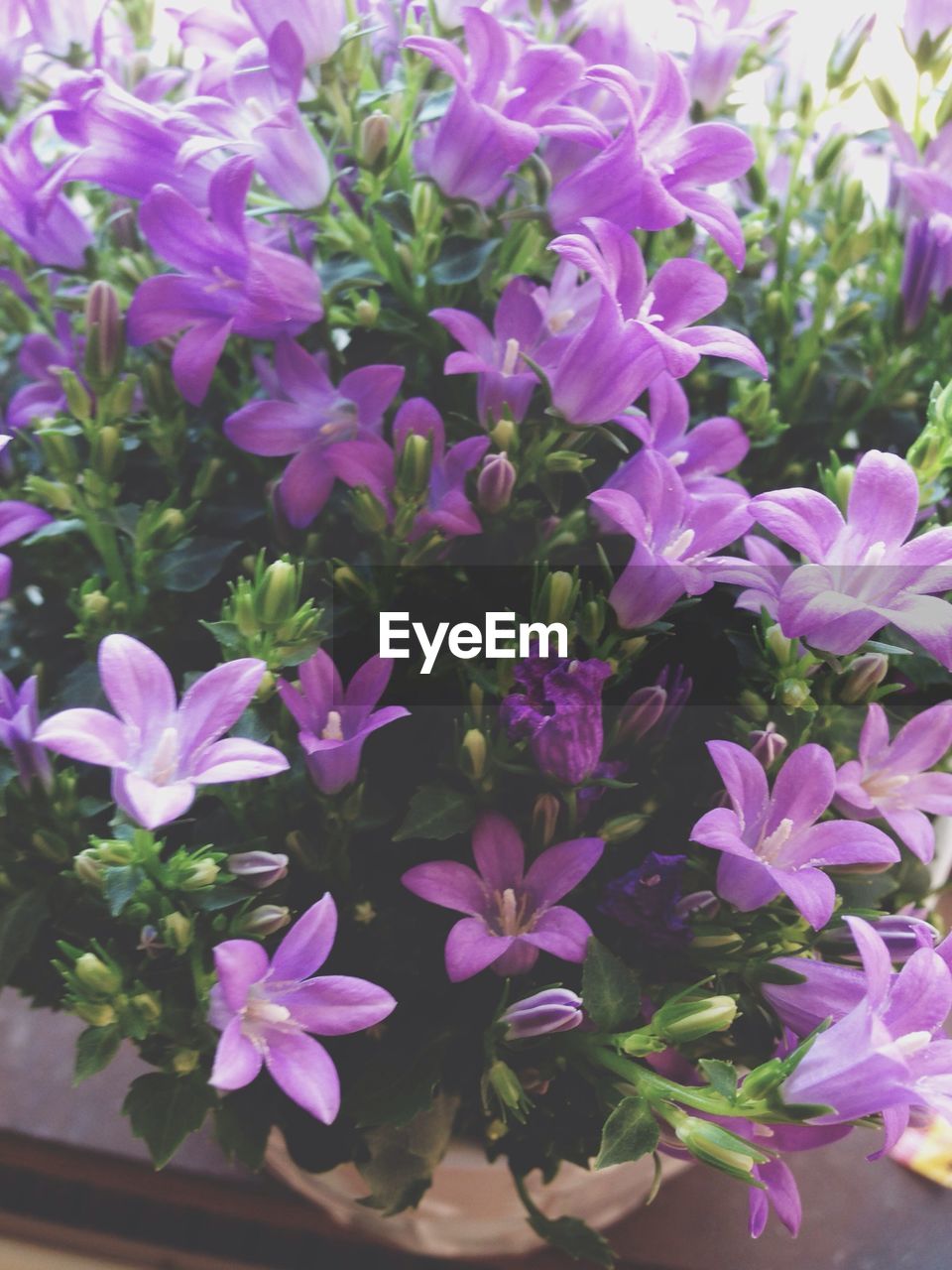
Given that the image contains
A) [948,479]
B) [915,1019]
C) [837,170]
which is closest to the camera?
[915,1019]

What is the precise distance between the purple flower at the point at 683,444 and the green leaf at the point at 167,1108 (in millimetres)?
262

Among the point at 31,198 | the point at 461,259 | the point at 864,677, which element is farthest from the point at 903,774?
the point at 31,198

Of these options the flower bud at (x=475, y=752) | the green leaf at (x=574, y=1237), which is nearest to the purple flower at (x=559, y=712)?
the flower bud at (x=475, y=752)

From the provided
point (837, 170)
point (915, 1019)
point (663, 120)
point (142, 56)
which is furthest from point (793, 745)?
point (142, 56)

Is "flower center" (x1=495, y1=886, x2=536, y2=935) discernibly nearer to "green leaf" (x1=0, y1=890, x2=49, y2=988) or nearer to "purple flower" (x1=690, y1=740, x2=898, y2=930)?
"purple flower" (x1=690, y1=740, x2=898, y2=930)

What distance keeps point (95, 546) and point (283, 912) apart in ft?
0.63

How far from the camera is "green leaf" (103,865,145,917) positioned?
0.37 m

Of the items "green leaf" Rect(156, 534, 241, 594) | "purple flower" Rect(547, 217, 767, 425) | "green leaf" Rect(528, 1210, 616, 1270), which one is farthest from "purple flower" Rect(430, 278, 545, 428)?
"green leaf" Rect(528, 1210, 616, 1270)

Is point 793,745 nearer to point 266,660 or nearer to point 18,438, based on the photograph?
point 266,660

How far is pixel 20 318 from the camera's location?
0.55 meters

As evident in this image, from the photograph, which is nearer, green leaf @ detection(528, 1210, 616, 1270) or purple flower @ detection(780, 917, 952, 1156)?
purple flower @ detection(780, 917, 952, 1156)

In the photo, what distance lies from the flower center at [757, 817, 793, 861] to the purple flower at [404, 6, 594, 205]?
25 centimetres

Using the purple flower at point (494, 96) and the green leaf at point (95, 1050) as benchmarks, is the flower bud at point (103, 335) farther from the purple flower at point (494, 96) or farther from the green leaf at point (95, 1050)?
the green leaf at point (95, 1050)

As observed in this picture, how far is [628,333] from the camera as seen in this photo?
0.39m
